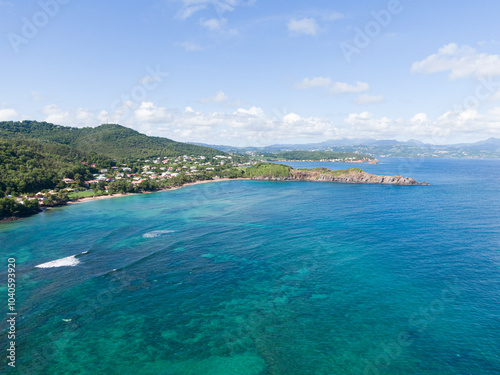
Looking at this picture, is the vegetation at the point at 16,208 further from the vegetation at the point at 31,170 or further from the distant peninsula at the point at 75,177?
the vegetation at the point at 31,170

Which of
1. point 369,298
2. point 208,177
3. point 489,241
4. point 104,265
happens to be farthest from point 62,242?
point 208,177

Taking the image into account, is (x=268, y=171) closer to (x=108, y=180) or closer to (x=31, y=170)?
(x=108, y=180)

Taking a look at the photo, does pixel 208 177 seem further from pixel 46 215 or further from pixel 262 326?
pixel 262 326

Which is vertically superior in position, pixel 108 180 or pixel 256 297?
pixel 108 180

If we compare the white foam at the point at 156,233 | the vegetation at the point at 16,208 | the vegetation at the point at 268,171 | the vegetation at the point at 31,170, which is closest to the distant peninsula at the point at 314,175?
the vegetation at the point at 268,171

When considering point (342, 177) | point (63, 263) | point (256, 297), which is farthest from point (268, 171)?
point (256, 297)
